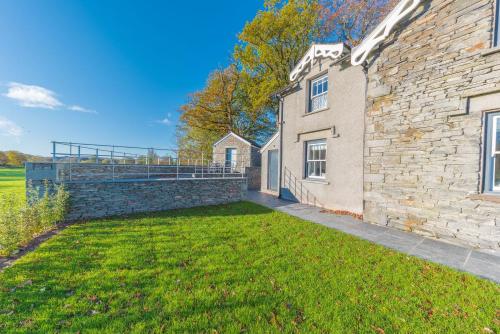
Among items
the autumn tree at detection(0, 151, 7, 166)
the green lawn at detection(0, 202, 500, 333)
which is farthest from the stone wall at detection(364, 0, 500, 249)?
the autumn tree at detection(0, 151, 7, 166)

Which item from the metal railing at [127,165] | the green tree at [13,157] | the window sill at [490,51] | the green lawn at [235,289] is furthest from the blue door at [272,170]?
the green tree at [13,157]

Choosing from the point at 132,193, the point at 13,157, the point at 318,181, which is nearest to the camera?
the point at 132,193

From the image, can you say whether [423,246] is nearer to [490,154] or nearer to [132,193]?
[490,154]

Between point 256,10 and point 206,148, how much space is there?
14262 mm

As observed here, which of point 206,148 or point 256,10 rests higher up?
point 256,10

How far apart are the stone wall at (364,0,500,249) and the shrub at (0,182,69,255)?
8.98m

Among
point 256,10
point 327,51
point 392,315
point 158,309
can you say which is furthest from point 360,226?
point 256,10

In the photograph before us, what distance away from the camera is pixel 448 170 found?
4688 mm

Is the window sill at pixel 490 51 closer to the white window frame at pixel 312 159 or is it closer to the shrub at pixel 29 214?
the white window frame at pixel 312 159

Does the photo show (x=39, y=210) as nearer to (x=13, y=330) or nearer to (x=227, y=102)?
(x=13, y=330)

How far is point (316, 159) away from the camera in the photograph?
8.95 meters

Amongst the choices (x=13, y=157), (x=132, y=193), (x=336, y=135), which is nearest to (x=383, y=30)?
(x=336, y=135)

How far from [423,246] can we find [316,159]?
5.02m

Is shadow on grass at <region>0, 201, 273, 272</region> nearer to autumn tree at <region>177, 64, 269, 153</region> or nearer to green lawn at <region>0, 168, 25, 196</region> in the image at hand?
green lawn at <region>0, 168, 25, 196</region>
